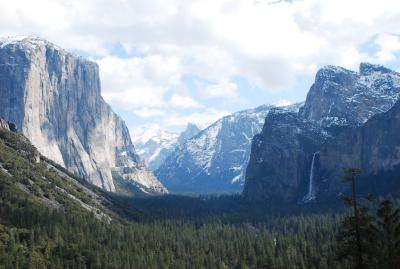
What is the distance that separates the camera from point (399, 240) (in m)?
69.8

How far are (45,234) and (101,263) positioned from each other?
27.4 meters

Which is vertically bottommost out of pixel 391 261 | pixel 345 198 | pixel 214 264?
pixel 214 264

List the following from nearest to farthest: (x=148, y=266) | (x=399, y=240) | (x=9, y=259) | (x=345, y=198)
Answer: (x=345, y=198) → (x=399, y=240) → (x=9, y=259) → (x=148, y=266)

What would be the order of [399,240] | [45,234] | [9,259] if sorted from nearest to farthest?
[399,240] → [9,259] → [45,234]

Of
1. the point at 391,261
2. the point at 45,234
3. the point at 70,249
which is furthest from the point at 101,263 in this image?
the point at 391,261

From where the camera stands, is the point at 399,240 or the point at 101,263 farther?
the point at 101,263

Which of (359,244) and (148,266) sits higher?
(359,244)

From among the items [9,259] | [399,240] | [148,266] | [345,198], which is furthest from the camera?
[148,266]

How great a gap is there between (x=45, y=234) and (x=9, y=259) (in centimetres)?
3368

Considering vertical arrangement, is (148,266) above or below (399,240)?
below

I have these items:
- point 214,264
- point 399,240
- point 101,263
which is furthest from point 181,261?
point 399,240

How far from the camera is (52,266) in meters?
173

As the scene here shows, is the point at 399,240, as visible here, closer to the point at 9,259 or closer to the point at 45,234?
the point at 9,259

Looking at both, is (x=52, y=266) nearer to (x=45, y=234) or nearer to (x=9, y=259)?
(x=9, y=259)
